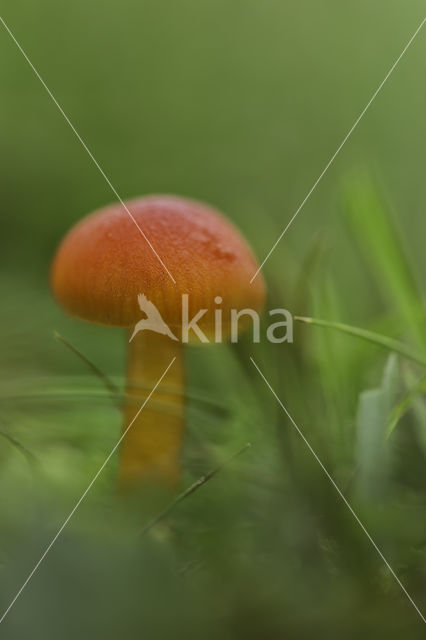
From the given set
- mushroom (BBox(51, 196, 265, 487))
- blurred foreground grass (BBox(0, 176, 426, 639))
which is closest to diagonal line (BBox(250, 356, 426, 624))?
blurred foreground grass (BBox(0, 176, 426, 639))

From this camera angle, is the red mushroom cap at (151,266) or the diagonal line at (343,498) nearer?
the diagonal line at (343,498)

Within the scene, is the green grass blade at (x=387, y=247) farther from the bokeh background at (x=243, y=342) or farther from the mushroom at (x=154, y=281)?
the mushroom at (x=154, y=281)

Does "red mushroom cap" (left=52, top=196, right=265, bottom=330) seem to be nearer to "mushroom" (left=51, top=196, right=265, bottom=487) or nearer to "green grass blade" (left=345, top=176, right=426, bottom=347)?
"mushroom" (left=51, top=196, right=265, bottom=487)

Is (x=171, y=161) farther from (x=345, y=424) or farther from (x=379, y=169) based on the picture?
(x=345, y=424)

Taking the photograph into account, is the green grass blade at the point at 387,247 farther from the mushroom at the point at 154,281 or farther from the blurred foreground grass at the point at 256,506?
the mushroom at the point at 154,281

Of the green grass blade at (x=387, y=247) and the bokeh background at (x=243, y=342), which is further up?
the green grass blade at (x=387, y=247)

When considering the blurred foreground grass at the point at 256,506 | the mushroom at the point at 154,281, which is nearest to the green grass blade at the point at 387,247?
the blurred foreground grass at the point at 256,506

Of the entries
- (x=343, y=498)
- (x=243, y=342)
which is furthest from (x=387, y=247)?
(x=343, y=498)
